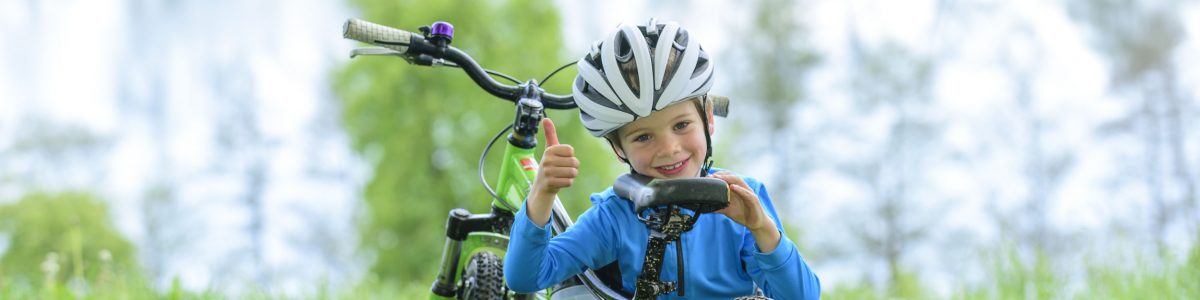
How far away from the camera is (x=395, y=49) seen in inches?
149

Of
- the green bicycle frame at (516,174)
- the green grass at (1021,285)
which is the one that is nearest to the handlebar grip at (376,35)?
the green bicycle frame at (516,174)

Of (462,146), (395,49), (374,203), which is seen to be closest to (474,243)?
(395,49)

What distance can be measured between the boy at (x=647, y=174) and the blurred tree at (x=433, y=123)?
51.7 feet

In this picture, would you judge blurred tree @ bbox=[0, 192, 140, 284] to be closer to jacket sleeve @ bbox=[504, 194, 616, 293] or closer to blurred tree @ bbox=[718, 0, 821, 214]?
blurred tree @ bbox=[718, 0, 821, 214]

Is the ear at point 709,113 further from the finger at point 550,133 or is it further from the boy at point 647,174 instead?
the finger at point 550,133

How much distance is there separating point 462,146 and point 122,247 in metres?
13.9

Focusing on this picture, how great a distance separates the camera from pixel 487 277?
3564 mm

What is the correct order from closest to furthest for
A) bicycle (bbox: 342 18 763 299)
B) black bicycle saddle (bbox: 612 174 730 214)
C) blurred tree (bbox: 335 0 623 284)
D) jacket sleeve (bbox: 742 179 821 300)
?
black bicycle saddle (bbox: 612 174 730 214), jacket sleeve (bbox: 742 179 821 300), bicycle (bbox: 342 18 763 299), blurred tree (bbox: 335 0 623 284)

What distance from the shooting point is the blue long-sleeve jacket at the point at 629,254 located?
2779 mm

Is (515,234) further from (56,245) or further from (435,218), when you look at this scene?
(56,245)

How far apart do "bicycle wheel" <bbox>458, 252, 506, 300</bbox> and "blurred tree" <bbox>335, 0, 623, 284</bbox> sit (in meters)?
15.0

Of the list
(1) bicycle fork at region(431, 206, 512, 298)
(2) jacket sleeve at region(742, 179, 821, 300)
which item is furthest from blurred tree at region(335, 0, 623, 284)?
(2) jacket sleeve at region(742, 179, 821, 300)

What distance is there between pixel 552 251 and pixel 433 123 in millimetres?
17735

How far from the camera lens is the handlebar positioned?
3.63 meters
